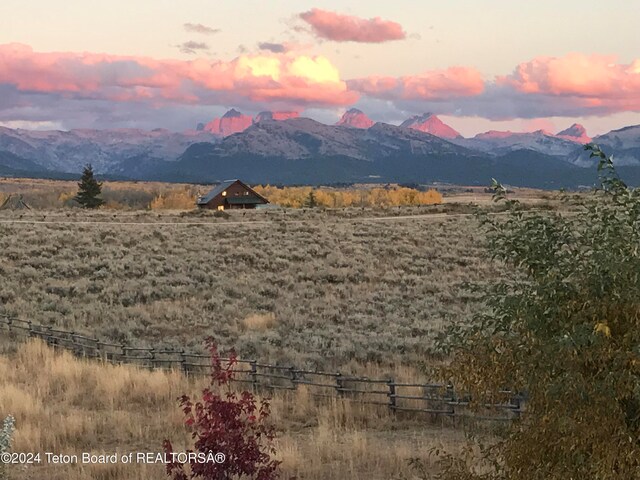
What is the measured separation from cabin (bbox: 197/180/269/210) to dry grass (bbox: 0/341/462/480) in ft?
294

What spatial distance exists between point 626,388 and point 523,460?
128 cm

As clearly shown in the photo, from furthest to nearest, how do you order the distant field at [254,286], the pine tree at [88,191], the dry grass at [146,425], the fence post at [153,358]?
the pine tree at [88,191], the distant field at [254,286], the fence post at [153,358], the dry grass at [146,425]

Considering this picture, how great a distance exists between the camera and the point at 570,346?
4.97m

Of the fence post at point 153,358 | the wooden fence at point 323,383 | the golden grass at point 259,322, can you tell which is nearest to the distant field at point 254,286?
the golden grass at point 259,322

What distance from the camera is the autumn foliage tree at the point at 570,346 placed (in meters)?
5.14

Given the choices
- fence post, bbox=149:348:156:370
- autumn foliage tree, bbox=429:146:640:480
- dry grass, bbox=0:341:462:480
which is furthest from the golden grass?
autumn foliage tree, bbox=429:146:640:480

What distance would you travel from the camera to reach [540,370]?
558 cm

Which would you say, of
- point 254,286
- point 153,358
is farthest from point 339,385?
point 254,286

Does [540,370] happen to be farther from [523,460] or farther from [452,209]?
[452,209]

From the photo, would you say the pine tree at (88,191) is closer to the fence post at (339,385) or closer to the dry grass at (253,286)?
the dry grass at (253,286)

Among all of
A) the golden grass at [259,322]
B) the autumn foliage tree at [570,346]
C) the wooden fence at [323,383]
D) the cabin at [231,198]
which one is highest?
the cabin at [231,198]

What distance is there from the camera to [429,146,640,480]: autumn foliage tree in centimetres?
514

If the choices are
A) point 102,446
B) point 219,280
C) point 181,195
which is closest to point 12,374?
point 102,446

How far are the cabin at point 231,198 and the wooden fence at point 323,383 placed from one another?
278 ft
